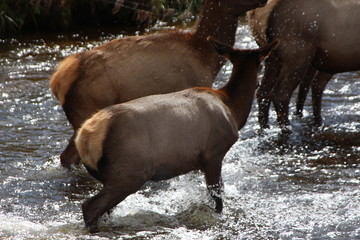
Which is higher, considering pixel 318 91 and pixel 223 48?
pixel 223 48

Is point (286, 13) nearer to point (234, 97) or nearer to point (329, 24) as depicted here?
point (329, 24)

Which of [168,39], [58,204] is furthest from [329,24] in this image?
[58,204]

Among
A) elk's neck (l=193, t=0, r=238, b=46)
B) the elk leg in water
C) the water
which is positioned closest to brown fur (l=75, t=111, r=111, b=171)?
the elk leg in water

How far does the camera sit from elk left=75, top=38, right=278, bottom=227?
18.5 feet

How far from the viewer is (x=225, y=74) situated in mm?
10758

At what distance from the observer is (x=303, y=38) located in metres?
8.52

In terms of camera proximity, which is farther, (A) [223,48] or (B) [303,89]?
(B) [303,89]

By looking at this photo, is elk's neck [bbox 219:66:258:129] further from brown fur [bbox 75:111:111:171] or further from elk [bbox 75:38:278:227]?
brown fur [bbox 75:111:111:171]

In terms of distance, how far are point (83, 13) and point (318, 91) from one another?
568 cm

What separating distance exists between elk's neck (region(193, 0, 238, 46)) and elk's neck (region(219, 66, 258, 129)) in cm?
125

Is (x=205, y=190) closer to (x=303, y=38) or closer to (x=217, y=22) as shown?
(x=217, y=22)

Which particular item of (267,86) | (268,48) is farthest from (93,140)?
(267,86)

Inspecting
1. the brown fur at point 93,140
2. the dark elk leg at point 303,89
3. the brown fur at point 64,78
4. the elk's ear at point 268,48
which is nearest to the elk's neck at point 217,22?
the elk's ear at point 268,48

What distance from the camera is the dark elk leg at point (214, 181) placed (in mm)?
6203
